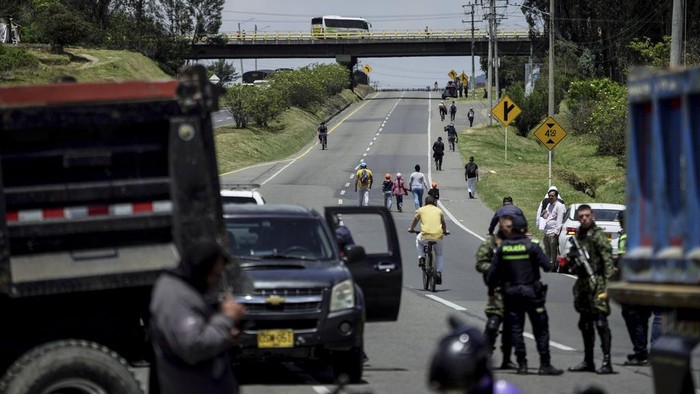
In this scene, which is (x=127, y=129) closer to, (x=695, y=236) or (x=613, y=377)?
(x=695, y=236)

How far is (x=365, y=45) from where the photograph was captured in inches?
5167

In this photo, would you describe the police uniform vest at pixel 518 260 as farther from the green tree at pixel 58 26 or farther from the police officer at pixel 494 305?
the green tree at pixel 58 26

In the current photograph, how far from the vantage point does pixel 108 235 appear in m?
8.78

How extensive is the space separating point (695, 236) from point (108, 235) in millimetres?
3763

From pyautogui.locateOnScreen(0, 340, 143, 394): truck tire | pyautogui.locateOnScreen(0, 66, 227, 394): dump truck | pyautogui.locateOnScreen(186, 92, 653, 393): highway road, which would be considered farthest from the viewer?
pyautogui.locateOnScreen(186, 92, 653, 393): highway road

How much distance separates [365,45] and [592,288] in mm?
117922

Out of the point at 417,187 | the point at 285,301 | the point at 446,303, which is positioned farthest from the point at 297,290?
the point at 417,187

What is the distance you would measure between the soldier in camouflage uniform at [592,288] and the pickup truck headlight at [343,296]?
2653mm

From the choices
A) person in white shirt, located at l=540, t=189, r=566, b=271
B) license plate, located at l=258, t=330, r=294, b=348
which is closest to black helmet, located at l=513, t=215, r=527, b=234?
license plate, located at l=258, t=330, r=294, b=348

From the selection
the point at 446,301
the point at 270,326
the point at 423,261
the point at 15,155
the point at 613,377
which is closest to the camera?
the point at 15,155

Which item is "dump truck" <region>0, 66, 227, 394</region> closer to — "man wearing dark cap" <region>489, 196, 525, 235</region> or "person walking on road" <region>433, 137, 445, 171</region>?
"man wearing dark cap" <region>489, 196, 525, 235</region>

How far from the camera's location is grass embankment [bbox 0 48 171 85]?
62662 millimetres

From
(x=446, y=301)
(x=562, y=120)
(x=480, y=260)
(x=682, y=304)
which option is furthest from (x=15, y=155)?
(x=562, y=120)

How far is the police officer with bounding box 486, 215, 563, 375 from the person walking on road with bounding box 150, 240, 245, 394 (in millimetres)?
7115
